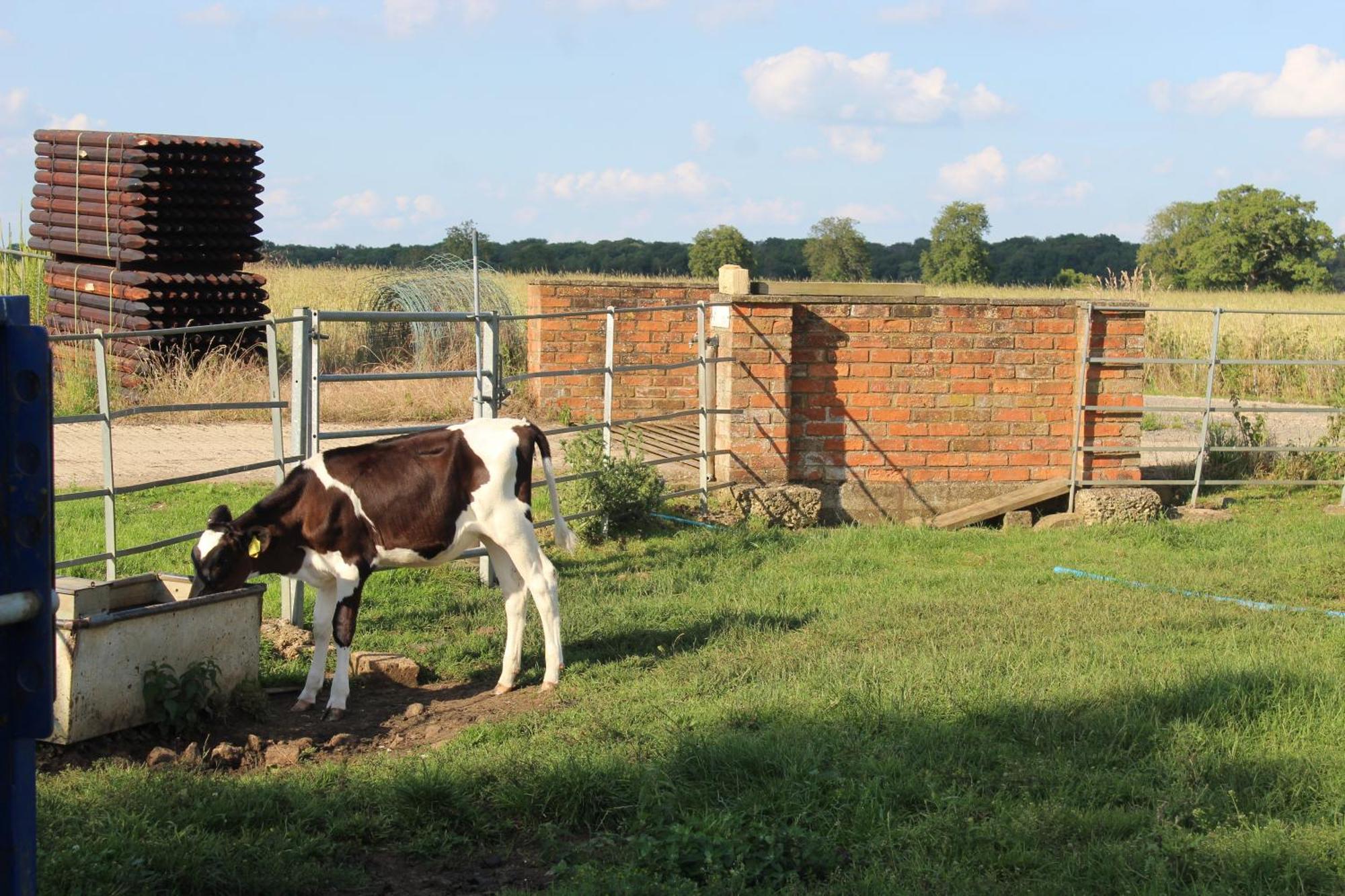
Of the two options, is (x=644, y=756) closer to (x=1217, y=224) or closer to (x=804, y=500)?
(x=804, y=500)

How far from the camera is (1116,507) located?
36.9ft

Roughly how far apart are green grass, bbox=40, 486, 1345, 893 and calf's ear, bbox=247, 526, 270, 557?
1.21m

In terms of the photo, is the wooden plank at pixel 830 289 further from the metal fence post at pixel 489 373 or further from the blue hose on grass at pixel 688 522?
the metal fence post at pixel 489 373

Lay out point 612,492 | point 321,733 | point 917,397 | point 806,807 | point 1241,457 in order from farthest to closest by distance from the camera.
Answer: point 1241,457 → point 917,397 → point 612,492 → point 321,733 → point 806,807

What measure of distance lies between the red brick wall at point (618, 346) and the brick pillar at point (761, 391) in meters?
4.75

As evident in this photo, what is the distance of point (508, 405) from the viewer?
16.7 metres

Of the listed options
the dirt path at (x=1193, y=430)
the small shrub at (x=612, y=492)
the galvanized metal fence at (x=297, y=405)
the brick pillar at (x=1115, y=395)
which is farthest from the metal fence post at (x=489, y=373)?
the dirt path at (x=1193, y=430)

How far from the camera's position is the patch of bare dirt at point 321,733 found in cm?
538

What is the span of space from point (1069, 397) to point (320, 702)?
7630 mm

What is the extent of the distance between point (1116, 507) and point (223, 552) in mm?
7734

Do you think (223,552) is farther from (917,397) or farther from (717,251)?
(717,251)

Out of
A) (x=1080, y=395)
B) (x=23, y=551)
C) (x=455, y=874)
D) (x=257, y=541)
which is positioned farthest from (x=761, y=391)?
(x=23, y=551)

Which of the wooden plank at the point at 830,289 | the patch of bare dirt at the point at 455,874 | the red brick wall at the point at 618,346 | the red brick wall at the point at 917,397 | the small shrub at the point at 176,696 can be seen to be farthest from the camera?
the red brick wall at the point at 618,346

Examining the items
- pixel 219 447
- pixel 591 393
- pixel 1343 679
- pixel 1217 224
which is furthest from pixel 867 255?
pixel 1343 679
